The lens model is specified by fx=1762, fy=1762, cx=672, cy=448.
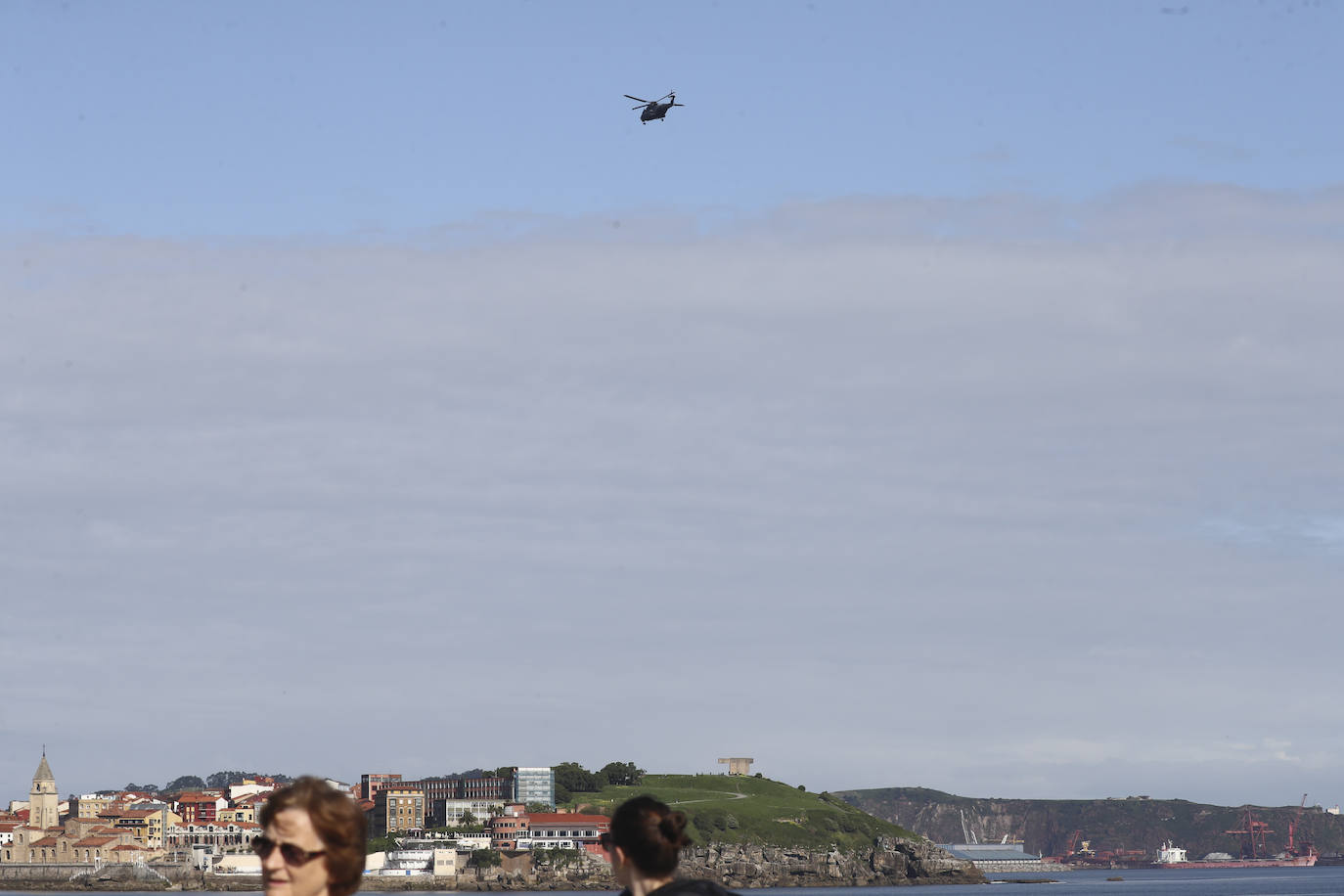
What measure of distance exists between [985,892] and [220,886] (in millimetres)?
82018

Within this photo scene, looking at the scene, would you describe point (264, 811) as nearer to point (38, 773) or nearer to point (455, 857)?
point (455, 857)

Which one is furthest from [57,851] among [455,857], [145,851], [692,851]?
[692,851]

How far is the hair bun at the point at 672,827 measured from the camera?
5922mm

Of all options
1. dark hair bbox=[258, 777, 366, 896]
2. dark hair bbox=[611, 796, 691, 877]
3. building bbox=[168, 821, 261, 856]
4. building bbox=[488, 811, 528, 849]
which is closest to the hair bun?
dark hair bbox=[611, 796, 691, 877]

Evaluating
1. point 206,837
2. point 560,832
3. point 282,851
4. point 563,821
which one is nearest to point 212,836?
point 206,837

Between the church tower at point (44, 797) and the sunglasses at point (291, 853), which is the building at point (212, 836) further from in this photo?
the sunglasses at point (291, 853)

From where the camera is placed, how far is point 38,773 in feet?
634

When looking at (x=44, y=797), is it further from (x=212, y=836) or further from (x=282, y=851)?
(x=282, y=851)

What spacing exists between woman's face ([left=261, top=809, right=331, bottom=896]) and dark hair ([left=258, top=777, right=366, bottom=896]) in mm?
18

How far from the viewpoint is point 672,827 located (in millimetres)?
5949

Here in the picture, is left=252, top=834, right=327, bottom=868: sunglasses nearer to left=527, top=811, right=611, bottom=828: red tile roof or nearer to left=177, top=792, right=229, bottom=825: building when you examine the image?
left=527, top=811, right=611, bottom=828: red tile roof

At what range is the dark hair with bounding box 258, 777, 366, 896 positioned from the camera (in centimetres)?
480

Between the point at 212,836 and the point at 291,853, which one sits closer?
the point at 291,853

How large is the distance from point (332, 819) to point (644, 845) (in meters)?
1.39
